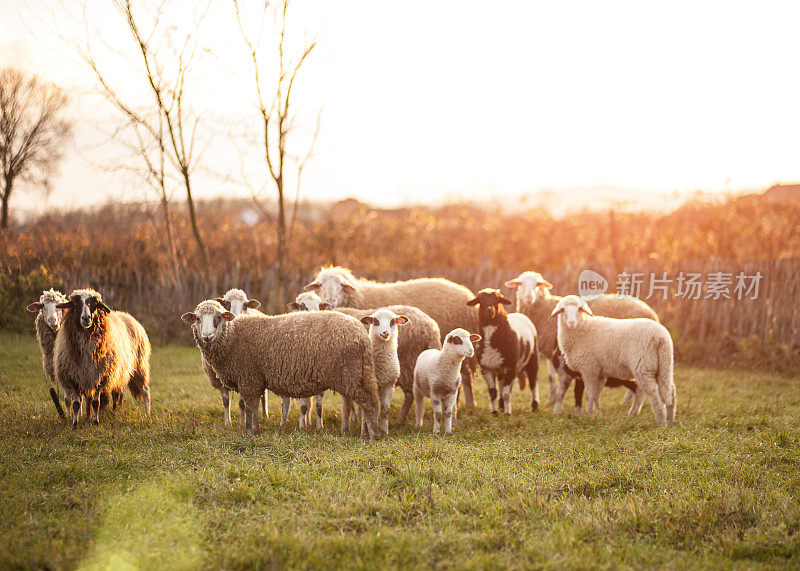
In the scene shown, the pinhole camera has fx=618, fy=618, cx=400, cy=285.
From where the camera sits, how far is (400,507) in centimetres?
458

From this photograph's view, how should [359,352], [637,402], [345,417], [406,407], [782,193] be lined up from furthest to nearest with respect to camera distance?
1. [782,193]
2. [637,402]
3. [406,407]
4. [345,417]
5. [359,352]

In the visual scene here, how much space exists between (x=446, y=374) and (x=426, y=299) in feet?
8.79

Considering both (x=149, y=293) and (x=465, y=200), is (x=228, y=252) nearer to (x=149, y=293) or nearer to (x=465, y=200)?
(x=149, y=293)

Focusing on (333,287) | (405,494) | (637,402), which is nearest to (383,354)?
(333,287)

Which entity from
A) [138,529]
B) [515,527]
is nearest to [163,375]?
[138,529]

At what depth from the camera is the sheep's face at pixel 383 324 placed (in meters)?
7.08

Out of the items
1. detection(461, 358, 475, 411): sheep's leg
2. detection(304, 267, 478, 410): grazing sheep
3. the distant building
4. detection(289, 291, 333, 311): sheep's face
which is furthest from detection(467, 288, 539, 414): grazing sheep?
the distant building

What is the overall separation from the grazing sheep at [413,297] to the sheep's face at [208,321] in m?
2.31

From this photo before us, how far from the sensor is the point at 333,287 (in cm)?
930

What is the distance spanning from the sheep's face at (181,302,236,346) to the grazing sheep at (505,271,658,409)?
5.10 m

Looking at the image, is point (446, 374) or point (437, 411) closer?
point (446, 374)

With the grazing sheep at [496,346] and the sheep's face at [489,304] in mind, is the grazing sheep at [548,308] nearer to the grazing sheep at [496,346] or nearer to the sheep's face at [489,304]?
the grazing sheep at [496,346]

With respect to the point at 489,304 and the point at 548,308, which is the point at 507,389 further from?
the point at 548,308

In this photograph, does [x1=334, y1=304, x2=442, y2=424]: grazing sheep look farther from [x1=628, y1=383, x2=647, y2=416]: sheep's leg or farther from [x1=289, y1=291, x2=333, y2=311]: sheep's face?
[x1=628, y1=383, x2=647, y2=416]: sheep's leg
